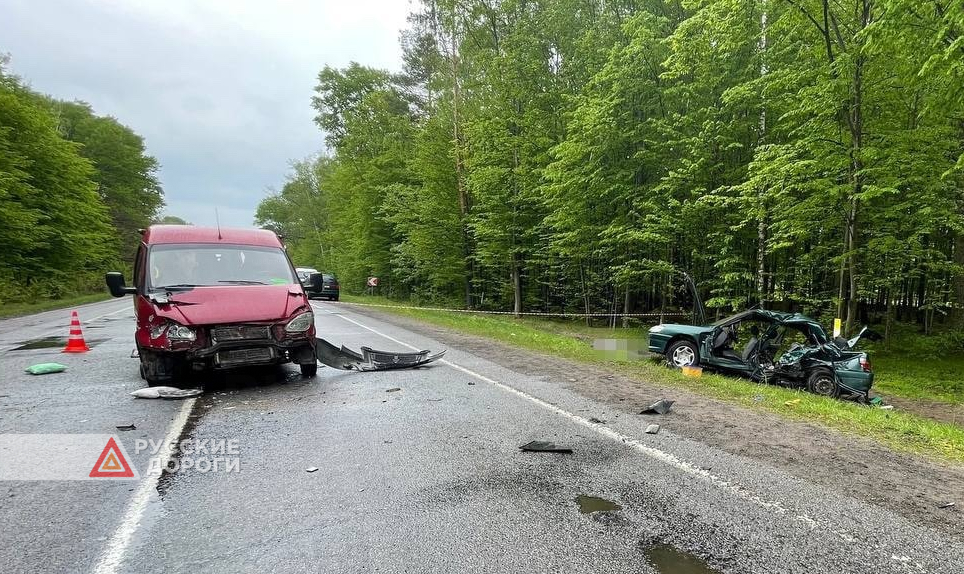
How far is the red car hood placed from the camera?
552cm

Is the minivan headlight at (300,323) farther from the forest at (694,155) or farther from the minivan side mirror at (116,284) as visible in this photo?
the forest at (694,155)

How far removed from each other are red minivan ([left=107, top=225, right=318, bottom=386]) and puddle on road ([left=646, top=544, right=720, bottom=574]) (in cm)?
500

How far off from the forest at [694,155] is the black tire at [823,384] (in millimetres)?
3703

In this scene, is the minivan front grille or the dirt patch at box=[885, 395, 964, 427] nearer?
the minivan front grille

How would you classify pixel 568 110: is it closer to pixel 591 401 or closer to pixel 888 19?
pixel 888 19

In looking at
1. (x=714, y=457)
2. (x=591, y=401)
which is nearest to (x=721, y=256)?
(x=591, y=401)

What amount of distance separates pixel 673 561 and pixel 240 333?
519cm

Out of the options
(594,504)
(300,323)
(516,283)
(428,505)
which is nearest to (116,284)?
(300,323)

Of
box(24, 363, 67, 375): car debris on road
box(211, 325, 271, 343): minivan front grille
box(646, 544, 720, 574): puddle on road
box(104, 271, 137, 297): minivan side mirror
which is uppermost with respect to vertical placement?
box(104, 271, 137, 297): minivan side mirror

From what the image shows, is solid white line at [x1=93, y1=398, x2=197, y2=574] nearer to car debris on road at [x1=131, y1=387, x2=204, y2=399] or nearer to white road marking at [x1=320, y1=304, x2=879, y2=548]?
car debris on road at [x1=131, y1=387, x2=204, y2=399]

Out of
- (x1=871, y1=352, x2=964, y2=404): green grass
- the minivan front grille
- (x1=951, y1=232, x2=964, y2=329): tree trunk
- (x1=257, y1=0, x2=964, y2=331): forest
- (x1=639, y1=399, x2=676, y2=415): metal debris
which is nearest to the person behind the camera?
(x1=639, y1=399, x2=676, y2=415): metal debris

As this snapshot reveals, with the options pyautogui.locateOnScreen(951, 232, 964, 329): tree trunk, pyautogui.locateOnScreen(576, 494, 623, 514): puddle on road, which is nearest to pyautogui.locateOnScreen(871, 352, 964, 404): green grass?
pyautogui.locateOnScreen(951, 232, 964, 329): tree trunk

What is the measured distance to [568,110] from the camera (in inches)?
744

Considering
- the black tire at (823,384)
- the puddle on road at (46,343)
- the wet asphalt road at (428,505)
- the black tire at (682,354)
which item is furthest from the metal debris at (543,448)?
the puddle on road at (46,343)
